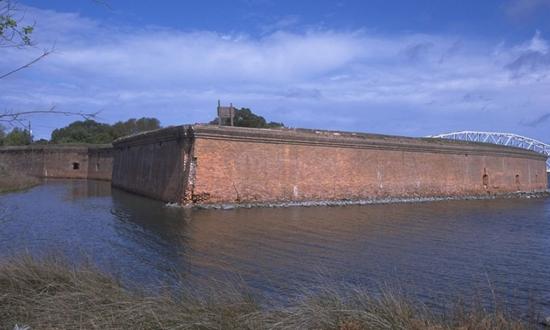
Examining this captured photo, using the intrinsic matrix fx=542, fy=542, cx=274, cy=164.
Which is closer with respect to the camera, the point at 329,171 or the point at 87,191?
the point at 329,171

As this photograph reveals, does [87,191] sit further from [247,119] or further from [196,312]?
[196,312]

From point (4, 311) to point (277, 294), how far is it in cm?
361

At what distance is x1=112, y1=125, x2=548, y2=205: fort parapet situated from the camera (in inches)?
786

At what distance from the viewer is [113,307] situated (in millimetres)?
5062

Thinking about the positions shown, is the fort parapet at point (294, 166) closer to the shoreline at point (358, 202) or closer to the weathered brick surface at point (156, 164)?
the weathered brick surface at point (156, 164)

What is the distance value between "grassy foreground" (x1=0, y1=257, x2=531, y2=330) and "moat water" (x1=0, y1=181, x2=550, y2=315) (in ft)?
4.19

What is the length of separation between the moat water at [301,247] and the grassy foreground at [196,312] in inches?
50.3

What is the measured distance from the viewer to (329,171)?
929 inches

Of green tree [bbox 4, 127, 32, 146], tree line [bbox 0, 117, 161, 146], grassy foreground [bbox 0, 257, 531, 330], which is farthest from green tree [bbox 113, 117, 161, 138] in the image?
grassy foreground [bbox 0, 257, 531, 330]

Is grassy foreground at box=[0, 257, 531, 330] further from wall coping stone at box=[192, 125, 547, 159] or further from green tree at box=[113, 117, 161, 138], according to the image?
green tree at box=[113, 117, 161, 138]

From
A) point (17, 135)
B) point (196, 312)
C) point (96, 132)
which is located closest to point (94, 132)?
point (96, 132)

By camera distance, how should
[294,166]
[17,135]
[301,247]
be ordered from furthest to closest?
[294,166] → [301,247] → [17,135]

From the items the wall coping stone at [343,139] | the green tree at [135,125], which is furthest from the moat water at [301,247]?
the green tree at [135,125]

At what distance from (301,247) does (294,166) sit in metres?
10.6
